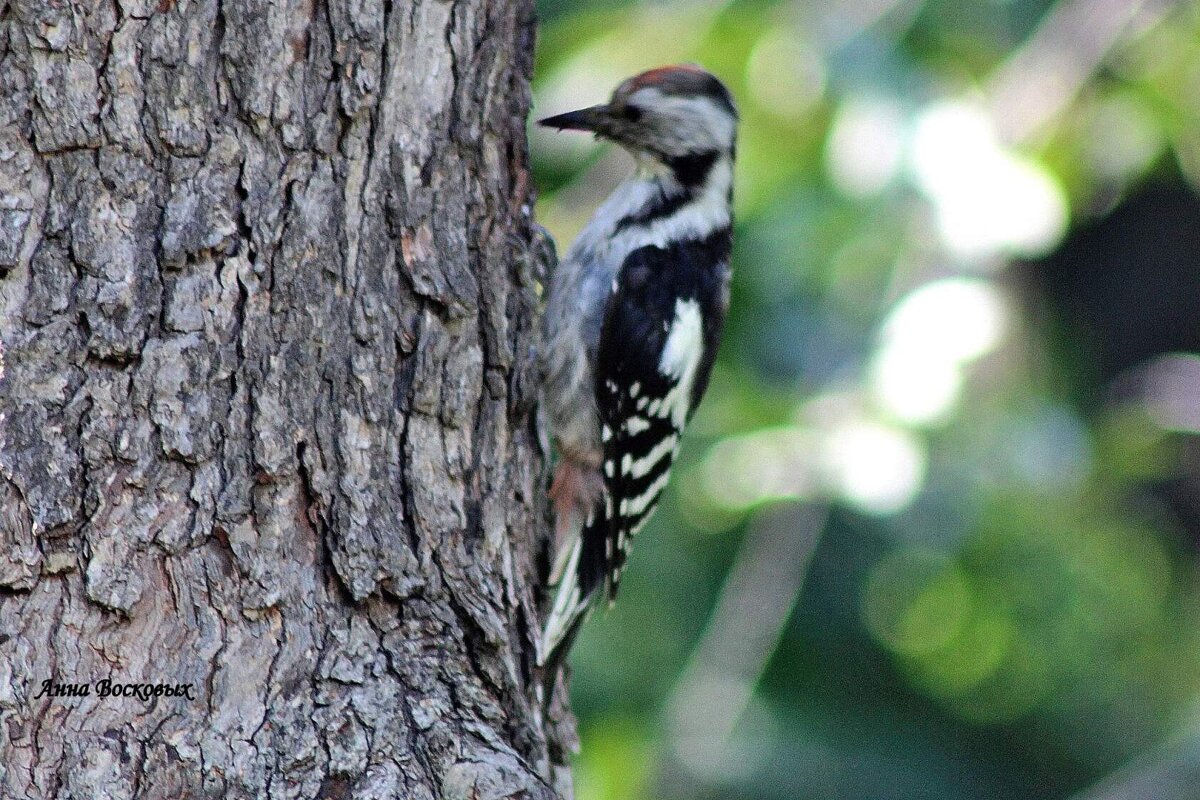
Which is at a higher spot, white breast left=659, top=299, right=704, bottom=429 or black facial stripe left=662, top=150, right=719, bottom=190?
black facial stripe left=662, top=150, right=719, bottom=190

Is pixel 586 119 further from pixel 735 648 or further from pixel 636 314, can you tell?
pixel 735 648

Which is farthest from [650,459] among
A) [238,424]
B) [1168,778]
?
[1168,778]

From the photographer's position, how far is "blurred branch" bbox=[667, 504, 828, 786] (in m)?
5.06

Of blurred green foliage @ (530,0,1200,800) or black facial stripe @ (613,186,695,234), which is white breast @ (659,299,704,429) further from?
blurred green foliage @ (530,0,1200,800)

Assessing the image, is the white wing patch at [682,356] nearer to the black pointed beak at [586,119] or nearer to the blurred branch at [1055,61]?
the black pointed beak at [586,119]

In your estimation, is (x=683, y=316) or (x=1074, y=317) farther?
(x=1074, y=317)

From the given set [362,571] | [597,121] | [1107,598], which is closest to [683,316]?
[597,121]

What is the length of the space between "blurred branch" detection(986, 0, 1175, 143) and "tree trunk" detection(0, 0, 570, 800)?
254 centimetres

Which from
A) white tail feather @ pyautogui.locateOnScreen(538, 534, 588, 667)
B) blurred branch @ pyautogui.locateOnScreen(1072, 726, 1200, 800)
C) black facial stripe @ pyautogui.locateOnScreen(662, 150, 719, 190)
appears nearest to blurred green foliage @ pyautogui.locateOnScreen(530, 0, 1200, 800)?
blurred branch @ pyautogui.locateOnScreen(1072, 726, 1200, 800)

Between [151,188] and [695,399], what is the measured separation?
1862mm

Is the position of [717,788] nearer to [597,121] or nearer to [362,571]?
[597,121]

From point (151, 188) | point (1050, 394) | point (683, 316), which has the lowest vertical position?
point (151, 188)

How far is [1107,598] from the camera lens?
6809 millimetres

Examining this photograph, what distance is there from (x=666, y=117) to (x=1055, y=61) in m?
1.83
